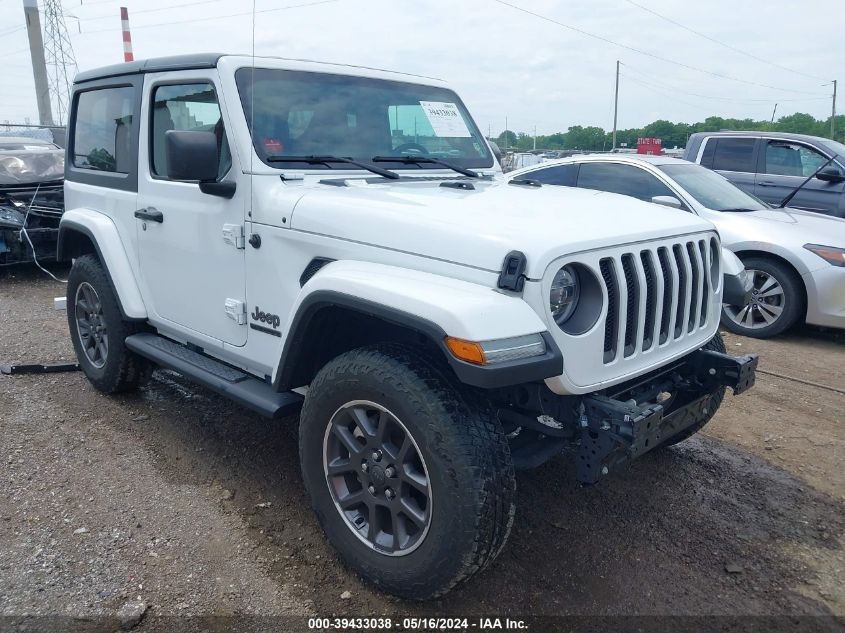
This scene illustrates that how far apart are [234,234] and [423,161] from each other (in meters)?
1.13

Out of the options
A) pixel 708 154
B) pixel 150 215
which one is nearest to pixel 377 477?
pixel 150 215

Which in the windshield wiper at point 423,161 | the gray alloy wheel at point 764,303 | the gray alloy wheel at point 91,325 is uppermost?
the windshield wiper at point 423,161

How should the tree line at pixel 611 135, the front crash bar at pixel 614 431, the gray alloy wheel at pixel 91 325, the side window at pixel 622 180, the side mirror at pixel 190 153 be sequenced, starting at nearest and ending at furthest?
the front crash bar at pixel 614 431, the side mirror at pixel 190 153, the gray alloy wheel at pixel 91 325, the side window at pixel 622 180, the tree line at pixel 611 135

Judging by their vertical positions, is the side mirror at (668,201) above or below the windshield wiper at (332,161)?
below

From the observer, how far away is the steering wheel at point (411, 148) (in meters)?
3.73

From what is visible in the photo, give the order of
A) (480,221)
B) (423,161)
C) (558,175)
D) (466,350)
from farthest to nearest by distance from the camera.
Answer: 1. (558,175)
2. (423,161)
3. (480,221)
4. (466,350)

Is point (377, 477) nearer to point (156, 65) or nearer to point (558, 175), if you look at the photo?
point (156, 65)

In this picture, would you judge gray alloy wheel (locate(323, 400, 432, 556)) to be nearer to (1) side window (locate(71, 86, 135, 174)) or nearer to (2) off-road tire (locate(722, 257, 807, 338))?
(1) side window (locate(71, 86, 135, 174))

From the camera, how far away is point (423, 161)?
3.77m

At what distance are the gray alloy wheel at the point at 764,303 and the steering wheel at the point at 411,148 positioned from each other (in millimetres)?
3862

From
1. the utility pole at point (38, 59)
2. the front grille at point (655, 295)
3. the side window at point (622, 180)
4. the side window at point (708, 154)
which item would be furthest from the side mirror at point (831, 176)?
the utility pole at point (38, 59)

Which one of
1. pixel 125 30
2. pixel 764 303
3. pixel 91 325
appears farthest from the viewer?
pixel 125 30

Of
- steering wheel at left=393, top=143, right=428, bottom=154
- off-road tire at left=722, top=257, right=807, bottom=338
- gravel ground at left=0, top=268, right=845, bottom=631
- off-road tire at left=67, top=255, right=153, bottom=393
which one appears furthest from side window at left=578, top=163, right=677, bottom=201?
off-road tire at left=67, top=255, right=153, bottom=393

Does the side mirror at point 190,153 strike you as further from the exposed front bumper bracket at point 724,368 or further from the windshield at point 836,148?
the windshield at point 836,148
